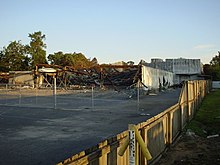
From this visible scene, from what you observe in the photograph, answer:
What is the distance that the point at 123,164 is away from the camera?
5250 millimetres

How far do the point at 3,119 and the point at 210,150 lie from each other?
10605 millimetres

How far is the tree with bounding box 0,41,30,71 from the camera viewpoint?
255 feet

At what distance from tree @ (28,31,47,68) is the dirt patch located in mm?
71490

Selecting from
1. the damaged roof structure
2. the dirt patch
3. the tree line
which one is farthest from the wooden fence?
the tree line

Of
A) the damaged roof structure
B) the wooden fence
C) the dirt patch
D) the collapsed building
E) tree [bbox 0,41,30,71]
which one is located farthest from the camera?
tree [bbox 0,41,30,71]

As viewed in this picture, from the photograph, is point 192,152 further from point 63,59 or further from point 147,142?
point 63,59

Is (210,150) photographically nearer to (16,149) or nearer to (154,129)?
(154,129)

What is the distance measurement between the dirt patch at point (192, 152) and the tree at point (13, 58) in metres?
72.7

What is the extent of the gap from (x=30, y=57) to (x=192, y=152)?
3023 inches

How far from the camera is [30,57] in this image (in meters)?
81.1

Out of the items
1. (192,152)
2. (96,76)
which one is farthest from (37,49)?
(192,152)

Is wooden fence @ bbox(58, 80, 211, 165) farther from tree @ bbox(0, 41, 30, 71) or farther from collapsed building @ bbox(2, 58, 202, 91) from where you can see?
tree @ bbox(0, 41, 30, 71)

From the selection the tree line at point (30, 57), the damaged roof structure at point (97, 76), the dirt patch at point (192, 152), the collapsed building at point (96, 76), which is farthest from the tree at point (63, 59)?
the dirt patch at point (192, 152)

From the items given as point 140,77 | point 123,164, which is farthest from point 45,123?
point 140,77
